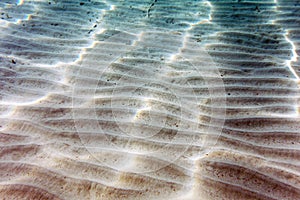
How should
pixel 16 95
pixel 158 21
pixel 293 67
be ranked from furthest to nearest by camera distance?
1. pixel 158 21
2. pixel 293 67
3. pixel 16 95

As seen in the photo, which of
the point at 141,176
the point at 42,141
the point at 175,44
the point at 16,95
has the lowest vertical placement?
the point at 141,176

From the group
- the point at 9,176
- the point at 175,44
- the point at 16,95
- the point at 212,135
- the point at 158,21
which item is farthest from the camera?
the point at 158,21

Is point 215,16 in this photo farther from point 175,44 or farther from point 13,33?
point 13,33

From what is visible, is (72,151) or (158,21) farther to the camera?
(158,21)

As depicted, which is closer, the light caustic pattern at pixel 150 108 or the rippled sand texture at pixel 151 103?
the rippled sand texture at pixel 151 103

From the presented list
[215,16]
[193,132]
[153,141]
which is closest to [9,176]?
[153,141]

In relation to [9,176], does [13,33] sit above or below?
above
